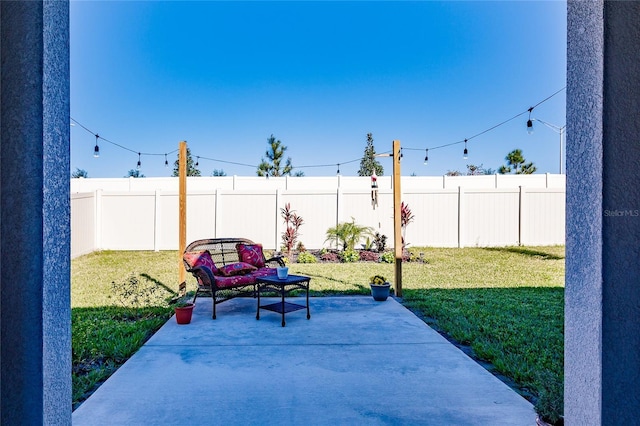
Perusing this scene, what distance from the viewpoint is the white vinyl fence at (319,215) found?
11.1 metres

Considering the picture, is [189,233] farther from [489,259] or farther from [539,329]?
[539,329]

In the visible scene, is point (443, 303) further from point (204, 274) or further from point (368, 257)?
point (368, 257)

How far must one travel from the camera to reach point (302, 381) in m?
3.01

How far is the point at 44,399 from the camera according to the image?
1.34 meters

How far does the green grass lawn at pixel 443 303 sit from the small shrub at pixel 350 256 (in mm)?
463

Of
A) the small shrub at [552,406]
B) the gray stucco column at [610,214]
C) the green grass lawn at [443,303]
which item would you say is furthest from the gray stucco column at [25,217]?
the small shrub at [552,406]

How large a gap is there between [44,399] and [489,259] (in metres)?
9.77

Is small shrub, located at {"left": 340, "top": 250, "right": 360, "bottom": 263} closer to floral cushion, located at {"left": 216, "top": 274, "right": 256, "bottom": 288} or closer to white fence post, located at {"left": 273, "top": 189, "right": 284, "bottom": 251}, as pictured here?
white fence post, located at {"left": 273, "top": 189, "right": 284, "bottom": 251}

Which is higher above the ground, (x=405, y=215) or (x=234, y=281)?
(x=405, y=215)

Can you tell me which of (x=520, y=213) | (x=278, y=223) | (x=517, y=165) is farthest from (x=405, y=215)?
(x=517, y=165)

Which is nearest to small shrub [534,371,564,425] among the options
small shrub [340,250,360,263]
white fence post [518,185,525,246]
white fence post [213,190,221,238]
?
small shrub [340,250,360,263]

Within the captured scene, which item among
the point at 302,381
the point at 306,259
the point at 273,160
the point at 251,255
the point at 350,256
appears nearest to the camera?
the point at 302,381

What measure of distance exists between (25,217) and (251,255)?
4824 mm

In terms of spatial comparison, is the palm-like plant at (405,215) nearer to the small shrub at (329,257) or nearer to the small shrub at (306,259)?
the small shrub at (329,257)
